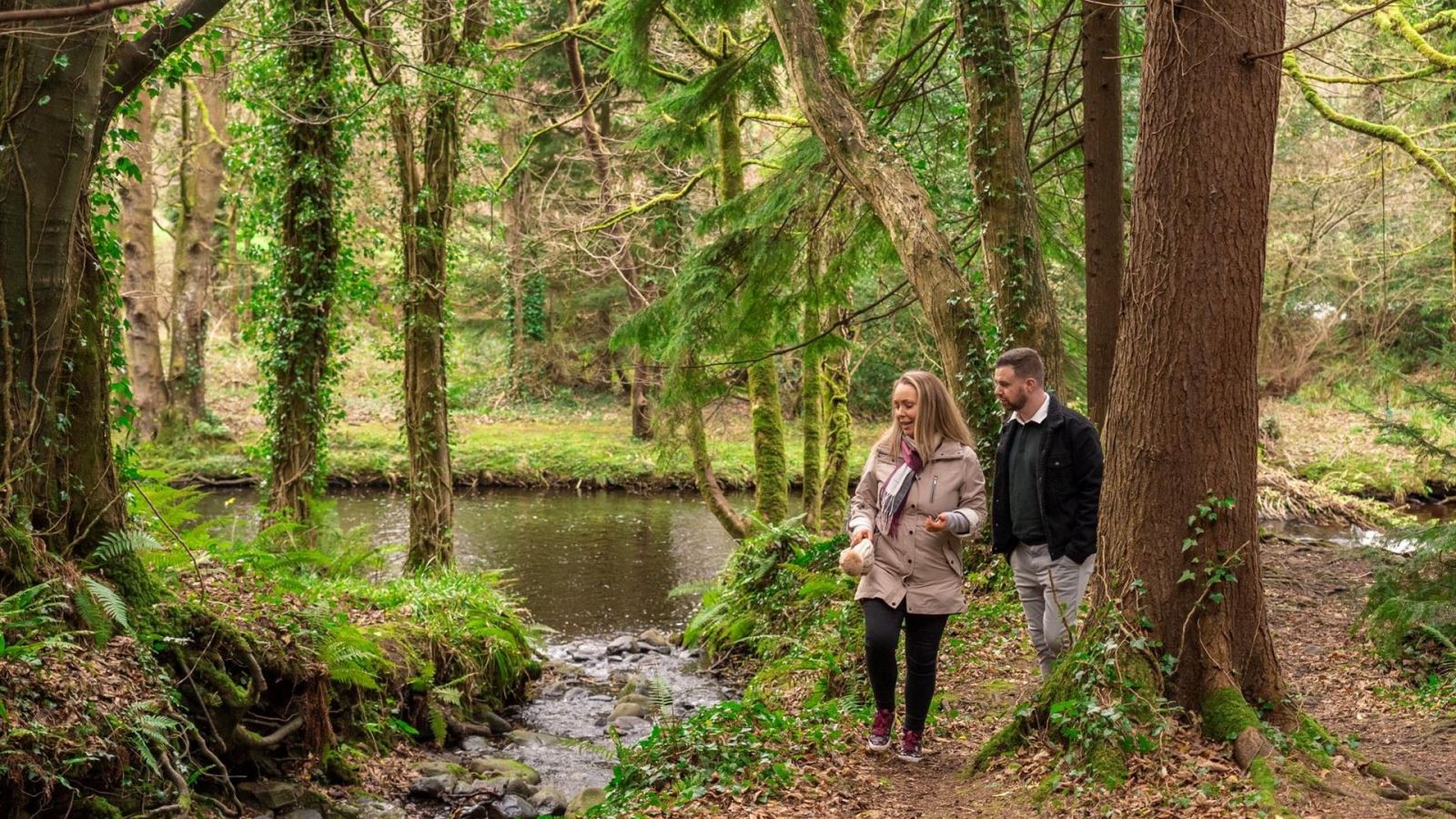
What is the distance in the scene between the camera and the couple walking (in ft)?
17.1

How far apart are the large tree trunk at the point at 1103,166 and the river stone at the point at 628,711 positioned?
200 inches

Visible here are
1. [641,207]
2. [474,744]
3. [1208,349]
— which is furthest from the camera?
[641,207]

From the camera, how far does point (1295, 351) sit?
28484mm

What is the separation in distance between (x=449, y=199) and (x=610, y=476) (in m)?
12.0

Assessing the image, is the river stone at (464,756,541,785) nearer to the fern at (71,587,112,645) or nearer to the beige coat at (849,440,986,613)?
the fern at (71,587,112,645)

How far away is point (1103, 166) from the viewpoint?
861cm

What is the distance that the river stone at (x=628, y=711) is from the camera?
8938 mm

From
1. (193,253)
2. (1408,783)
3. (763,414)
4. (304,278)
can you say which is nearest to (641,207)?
(763,414)

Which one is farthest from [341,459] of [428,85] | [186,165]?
[428,85]

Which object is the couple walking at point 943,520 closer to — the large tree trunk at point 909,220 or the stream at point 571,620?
the stream at point 571,620

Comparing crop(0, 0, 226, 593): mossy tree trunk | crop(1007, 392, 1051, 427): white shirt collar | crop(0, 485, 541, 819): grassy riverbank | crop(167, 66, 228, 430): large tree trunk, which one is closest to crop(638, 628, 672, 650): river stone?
crop(0, 485, 541, 819): grassy riverbank

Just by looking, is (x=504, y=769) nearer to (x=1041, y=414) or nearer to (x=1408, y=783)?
(x=1041, y=414)

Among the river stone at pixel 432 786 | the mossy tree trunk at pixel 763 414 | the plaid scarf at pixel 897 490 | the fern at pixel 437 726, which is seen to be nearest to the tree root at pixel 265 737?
the river stone at pixel 432 786

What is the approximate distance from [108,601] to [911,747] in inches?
164
